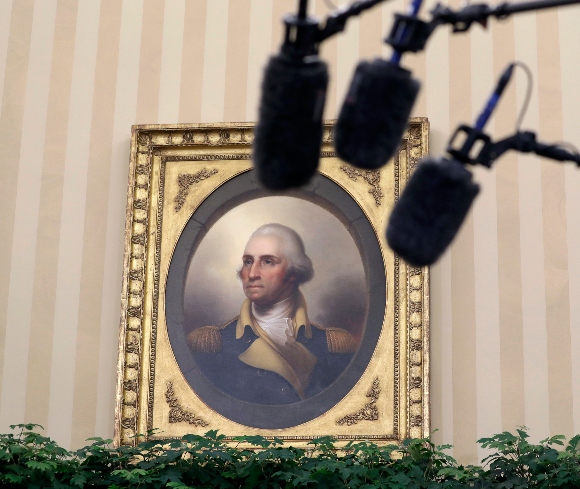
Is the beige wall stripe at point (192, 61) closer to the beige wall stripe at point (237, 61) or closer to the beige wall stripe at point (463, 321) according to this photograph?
the beige wall stripe at point (237, 61)

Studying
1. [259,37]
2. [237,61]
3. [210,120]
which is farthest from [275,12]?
[210,120]

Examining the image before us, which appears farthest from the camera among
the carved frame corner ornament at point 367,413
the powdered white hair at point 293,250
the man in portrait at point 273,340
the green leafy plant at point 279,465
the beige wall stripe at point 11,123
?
the beige wall stripe at point 11,123

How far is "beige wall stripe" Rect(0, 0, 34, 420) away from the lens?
5152 millimetres

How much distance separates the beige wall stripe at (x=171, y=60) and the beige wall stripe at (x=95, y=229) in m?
0.29

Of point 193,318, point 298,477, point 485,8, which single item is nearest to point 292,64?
point 485,8

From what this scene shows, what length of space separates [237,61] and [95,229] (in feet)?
4.16

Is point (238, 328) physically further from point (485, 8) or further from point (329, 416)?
point (485, 8)

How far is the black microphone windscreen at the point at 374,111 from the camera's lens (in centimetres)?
235

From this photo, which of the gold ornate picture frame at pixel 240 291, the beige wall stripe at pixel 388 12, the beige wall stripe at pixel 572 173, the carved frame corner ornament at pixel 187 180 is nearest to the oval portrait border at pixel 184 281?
the gold ornate picture frame at pixel 240 291

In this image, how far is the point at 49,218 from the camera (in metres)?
5.19

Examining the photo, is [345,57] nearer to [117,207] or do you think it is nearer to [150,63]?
[150,63]

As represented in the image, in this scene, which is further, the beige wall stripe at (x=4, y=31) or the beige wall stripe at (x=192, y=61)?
the beige wall stripe at (x=4, y=31)

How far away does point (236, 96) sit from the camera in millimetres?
5254

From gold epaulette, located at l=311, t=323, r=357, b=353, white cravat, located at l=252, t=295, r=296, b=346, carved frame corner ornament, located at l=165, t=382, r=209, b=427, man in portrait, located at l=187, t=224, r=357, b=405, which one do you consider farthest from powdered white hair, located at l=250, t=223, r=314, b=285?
carved frame corner ornament, located at l=165, t=382, r=209, b=427
